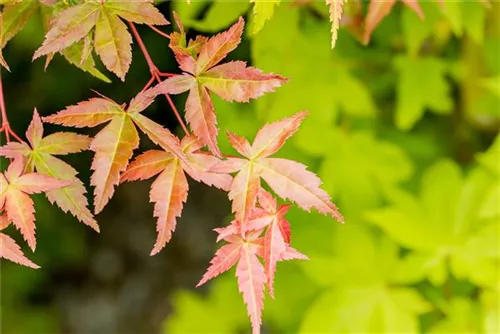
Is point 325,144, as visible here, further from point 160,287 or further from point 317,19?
point 160,287

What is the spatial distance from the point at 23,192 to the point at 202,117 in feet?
0.90

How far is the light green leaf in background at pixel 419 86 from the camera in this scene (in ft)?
5.27

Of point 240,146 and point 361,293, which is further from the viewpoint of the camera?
point 361,293

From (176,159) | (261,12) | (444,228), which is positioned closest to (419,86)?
(444,228)

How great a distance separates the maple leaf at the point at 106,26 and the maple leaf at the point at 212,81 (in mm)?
62

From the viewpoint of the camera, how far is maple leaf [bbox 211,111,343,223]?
91cm

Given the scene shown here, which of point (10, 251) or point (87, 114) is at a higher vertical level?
point (87, 114)

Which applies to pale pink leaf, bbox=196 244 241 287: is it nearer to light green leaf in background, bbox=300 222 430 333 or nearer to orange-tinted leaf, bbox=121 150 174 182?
orange-tinted leaf, bbox=121 150 174 182

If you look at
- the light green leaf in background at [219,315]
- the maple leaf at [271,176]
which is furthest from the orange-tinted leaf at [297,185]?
the light green leaf in background at [219,315]

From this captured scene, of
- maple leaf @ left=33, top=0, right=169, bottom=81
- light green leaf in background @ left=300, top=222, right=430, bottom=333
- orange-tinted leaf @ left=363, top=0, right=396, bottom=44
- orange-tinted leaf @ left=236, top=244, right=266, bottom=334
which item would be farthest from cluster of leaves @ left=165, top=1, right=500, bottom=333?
orange-tinted leaf @ left=236, top=244, right=266, bottom=334

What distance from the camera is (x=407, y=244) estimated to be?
154 centimetres

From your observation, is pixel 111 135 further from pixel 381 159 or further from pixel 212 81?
pixel 381 159

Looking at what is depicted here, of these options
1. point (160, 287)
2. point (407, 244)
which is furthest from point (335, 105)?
point (160, 287)

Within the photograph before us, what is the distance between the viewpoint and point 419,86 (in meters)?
1.62
